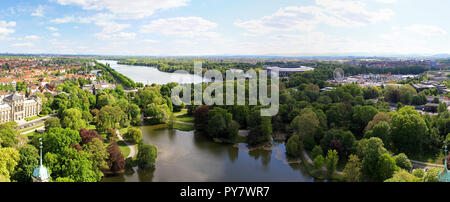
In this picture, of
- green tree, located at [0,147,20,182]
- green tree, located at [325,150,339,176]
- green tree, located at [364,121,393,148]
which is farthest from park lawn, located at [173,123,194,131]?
green tree, located at [364,121,393,148]

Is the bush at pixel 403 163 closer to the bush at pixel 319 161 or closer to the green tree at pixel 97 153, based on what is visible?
the bush at pixel 319 161

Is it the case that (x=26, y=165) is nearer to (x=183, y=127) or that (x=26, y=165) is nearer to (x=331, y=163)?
(x=183, y=127)

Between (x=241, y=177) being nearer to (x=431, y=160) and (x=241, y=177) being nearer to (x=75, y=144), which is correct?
(x=75, y=144)

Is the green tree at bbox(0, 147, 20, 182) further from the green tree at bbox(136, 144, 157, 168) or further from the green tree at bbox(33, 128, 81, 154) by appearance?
the green tree at bbox(136, 144, 157, 168)

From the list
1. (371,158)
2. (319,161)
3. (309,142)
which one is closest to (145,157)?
(319,161)

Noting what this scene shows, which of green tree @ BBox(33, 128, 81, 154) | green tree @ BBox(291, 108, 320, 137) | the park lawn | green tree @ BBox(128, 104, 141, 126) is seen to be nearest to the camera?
green tree @ BBox(33, 128, 81, 154)

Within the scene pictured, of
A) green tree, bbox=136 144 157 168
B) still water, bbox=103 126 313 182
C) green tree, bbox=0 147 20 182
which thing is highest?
green tree, bbox=0 147 20 182

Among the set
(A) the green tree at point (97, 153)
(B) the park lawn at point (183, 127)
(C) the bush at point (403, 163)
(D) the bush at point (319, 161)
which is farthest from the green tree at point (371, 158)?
(B) the park lawn at point (183, 127)

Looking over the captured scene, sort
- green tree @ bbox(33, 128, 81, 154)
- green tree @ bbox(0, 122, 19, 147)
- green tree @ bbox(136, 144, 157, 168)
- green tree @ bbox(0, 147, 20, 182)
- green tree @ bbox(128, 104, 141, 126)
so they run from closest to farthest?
green tree @ bbox(0, 147, 20, 182)
green tree @ bbox(33, 128, 81, 154)
green tree @ bbox(0, 122, 19, 147)
green tree @ bbox(136, 144, 157, 168)
green tree @ bbox(128, 104, 141, 126)
